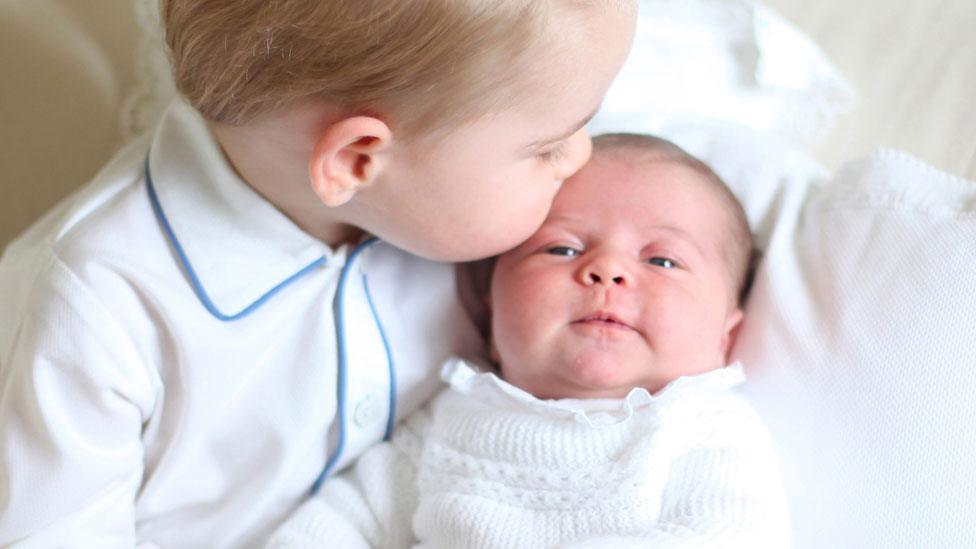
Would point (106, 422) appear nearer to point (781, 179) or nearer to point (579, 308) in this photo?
point (579, 308)

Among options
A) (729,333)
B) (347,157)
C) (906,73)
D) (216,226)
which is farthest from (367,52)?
(906,73)

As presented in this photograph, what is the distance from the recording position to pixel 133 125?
1.41 m

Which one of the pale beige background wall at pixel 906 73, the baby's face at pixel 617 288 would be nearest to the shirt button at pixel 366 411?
the baby's face at pixel 617 288

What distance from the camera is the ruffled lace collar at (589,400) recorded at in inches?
39.8

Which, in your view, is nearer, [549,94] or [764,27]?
[549,94]

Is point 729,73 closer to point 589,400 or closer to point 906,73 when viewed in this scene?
point 906,73

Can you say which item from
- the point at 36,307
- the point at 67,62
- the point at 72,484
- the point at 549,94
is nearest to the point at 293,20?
the point at 549,94

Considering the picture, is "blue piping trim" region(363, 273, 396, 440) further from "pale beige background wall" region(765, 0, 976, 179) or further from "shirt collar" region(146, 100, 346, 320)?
"pale beige background wall" region(765, 0, 976, 179)

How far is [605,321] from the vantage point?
106 cm

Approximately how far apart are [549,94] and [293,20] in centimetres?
22

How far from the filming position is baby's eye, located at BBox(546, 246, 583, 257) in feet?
3.67

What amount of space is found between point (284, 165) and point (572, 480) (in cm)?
40

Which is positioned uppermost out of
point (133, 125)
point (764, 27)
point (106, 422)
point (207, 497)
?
point (764, 27)

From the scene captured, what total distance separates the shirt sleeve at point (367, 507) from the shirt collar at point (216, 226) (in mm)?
218
